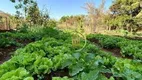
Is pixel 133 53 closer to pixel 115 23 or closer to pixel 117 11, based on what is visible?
pixel 115 23

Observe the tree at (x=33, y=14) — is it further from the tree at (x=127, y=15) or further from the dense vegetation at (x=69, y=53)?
the tree at (x=127, y=15)

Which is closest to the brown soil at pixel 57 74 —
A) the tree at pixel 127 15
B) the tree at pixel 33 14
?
the tree at pixel 33 14

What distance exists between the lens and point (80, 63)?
197 centimetres

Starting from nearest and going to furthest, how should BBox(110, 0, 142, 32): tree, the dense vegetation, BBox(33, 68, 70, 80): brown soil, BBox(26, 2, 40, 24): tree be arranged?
the dense vegetation → BBox(33, 68, 70, 80): brown soil → BBox(26, 2, 40, 24): tree → BBox(110, 0, 142, 32): tree

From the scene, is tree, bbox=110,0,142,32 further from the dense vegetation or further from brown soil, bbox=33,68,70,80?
brown soil, bbox=33,68,70,80

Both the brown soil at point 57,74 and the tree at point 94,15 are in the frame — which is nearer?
the brown soil at point 57,74

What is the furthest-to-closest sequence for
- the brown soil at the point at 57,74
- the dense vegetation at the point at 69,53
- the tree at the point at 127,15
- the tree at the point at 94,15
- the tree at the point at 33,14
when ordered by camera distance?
1. the tree at the point at 127,15
2. the tree at the point at 94,15
3. the tree at the point at 33,14
4. the brown soil at the point at 57,74
5. the dense vegetation at the point at 69,53

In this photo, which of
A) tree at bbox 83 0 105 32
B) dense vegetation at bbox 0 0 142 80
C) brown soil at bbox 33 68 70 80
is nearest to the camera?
dense vegetation at bbox 0 0 142 80

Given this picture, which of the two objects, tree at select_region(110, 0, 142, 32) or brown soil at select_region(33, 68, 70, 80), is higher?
tree at select_region(110, 0, 142, 32)

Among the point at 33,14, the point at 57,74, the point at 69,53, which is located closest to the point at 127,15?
the point at 33,14

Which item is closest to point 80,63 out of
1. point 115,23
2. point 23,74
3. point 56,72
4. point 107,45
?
point 56,72

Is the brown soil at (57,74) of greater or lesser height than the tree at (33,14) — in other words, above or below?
below

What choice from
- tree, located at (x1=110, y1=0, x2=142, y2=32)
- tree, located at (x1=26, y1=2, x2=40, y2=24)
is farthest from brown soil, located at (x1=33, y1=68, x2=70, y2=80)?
tree, located at (x1=110, y1=0, x2=142, y2=32)

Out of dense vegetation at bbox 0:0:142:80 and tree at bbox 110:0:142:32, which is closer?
dense vegetation at bbox 0:0:142:80
